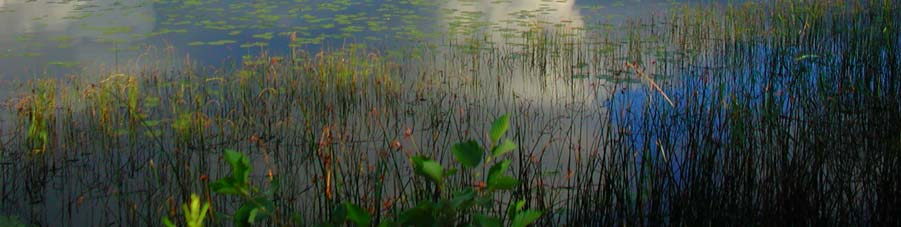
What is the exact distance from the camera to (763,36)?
6.52 metres

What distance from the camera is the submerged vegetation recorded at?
7.48ft

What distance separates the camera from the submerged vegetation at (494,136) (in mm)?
2279

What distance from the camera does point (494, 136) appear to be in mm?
1154

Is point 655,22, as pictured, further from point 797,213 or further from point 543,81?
point 797,213

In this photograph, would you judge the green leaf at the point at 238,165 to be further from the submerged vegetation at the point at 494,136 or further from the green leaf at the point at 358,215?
the green leaf at the point at 358,215

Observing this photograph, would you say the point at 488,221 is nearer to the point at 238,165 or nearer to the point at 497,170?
the point at 497,170

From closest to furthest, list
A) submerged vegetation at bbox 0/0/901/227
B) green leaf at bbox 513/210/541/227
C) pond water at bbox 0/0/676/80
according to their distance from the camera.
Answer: green leaf at bbox 513/210/541/227
submerged vegetation at bbox 0/0/901/227
pond water at bbox 0/0/676/80

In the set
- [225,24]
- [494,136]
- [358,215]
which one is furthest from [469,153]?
[225,24]

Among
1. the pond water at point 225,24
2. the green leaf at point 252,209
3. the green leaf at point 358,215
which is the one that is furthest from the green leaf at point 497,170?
the pond water at point 225,24

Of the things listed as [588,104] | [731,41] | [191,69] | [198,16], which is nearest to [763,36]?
[731,41]

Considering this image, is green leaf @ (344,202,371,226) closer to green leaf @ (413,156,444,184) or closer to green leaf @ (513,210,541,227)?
green leaf @ (413,156,444,184)

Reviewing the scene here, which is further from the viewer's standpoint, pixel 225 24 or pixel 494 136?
pixel 225 24

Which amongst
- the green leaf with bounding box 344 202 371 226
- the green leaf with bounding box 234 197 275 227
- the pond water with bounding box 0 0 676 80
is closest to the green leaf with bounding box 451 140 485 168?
the green leaf with bounding box 344 202 371 226

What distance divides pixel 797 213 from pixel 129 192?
235cm
